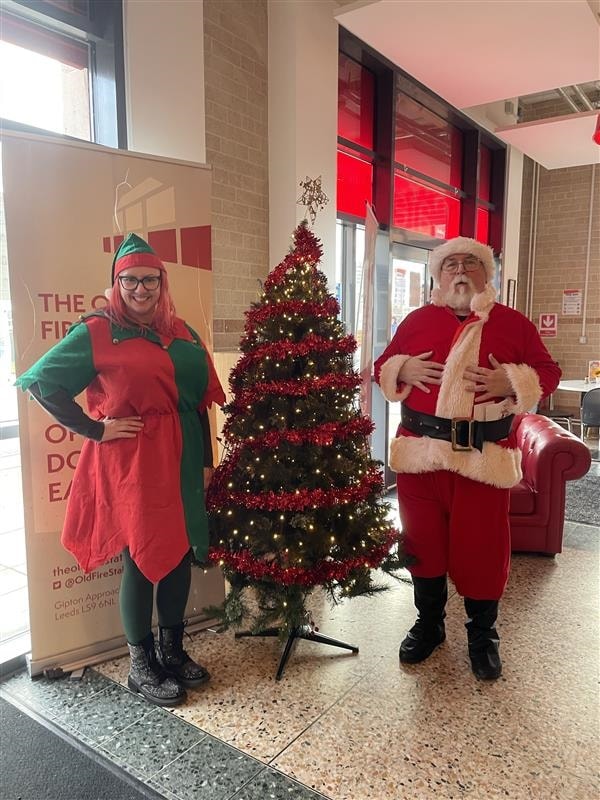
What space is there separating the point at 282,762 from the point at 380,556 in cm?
76

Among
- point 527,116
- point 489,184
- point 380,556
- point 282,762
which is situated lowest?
point 282,762

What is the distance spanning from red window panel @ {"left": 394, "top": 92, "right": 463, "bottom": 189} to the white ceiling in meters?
0.47

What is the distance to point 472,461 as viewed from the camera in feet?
7.16

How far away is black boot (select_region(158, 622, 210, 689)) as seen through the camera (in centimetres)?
225

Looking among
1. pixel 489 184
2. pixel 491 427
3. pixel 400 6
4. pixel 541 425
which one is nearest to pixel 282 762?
pixel 491 427

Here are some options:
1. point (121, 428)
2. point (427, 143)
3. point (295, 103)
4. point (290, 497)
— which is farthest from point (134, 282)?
point (427, 143)

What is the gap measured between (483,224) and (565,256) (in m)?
2.08

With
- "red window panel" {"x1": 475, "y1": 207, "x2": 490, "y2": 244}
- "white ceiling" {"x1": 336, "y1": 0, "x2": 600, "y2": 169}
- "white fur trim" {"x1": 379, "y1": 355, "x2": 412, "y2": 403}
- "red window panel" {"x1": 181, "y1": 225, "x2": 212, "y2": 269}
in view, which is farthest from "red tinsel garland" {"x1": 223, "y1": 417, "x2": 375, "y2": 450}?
"red window panel" {"x1": 475, "y1": 207, "x2": 490, "y2": 244}

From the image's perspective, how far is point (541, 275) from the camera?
8484 millimetres

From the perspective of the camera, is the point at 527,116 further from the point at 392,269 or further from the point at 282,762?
the point at 282,762

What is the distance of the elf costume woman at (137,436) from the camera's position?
6.42 ft

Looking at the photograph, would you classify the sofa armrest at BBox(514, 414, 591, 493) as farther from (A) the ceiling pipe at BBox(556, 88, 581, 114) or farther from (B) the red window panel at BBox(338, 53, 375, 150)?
(A) the ceiling pipe at BBox(556, 88, 581, 114)

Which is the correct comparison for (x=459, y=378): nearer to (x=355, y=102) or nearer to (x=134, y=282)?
(x=134, y=282)

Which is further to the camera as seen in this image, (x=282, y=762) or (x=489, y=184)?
(x=489, y=184)
